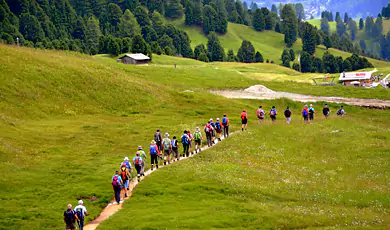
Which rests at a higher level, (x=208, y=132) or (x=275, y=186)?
(x=208, y=132)

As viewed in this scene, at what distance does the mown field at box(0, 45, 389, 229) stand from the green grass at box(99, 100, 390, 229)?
2.50 ft

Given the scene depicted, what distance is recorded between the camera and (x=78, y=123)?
70.6 metres

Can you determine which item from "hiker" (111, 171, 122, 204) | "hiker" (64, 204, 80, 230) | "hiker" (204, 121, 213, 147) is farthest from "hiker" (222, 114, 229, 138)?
"hiker" (64, 204, 80, 230)

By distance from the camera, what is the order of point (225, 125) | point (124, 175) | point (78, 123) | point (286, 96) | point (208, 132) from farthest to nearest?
point (286, 96), point (78, 123), point (225, 125), point (208, 132), point (124, 175)

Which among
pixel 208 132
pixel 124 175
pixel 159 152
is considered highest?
pixel 208 132

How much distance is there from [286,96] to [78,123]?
51.5m

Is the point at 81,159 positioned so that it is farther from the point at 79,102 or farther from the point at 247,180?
the point at 79,102

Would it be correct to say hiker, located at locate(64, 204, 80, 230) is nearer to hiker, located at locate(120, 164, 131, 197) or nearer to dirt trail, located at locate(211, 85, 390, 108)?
hiker, located at locate(120, 164, 131, 197)

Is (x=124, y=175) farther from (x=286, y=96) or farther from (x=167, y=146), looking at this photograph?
(x=286, y=96)

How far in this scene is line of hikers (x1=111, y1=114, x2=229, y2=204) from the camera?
3998cm

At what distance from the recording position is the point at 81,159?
5303cm

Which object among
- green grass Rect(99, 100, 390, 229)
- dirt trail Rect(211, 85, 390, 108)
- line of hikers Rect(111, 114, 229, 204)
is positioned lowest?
green grass Rect(99, 100, 390, 229)

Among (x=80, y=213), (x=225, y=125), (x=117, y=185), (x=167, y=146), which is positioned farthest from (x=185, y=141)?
(x=80, y=213)

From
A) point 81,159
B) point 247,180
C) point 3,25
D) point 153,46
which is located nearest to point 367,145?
point 247,180
